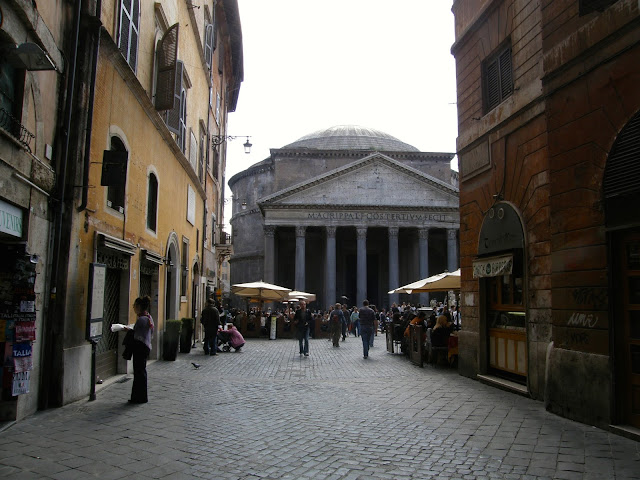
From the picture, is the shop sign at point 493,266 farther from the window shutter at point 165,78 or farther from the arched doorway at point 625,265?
the window shutter at point 165,78

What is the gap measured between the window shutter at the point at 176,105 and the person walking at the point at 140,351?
5.24 metres

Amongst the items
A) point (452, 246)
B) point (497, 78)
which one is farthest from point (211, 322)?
point (452, 246)

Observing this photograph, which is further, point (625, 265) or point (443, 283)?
point (443, 283)

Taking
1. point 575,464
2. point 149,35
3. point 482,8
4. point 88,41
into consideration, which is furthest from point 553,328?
point 149,35

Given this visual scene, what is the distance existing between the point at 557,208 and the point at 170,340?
27.1ft

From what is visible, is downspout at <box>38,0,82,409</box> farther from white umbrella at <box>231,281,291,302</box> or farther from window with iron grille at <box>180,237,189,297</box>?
white umbrella at <box>231,281,291,302</box>

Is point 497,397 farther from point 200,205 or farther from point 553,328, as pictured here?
point 200,205

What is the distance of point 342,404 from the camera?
6.79m

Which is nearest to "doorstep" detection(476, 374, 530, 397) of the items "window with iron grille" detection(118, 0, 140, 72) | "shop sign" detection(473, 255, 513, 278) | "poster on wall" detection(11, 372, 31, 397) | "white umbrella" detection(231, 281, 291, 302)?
"shop sign" detection(473, 255, 513, 278)

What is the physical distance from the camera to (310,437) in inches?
201

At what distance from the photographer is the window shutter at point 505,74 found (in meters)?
8.43

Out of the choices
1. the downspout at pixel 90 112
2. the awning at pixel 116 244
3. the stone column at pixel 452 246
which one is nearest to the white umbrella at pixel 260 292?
the awning at pixel 116 244

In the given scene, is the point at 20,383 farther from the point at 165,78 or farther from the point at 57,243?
the point at 165,78

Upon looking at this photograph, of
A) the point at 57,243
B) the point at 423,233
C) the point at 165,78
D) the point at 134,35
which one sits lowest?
the point at 57,243
